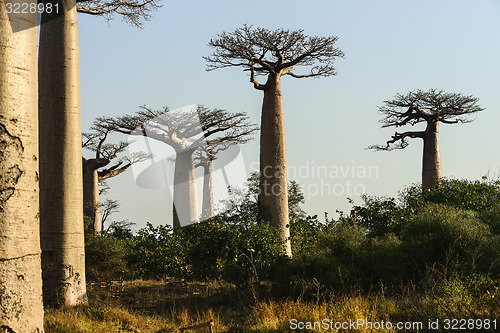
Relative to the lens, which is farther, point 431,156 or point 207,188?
point 207,188

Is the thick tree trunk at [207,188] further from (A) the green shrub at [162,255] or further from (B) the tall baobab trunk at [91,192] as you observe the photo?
(A) the green shrub at [162,255]

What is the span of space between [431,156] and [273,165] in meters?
9.83

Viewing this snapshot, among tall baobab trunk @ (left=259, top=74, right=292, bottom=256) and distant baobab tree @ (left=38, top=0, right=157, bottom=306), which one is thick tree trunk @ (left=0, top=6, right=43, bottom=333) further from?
tall baobab trunk @ (left=259, top=74, right=292, bottom=256)

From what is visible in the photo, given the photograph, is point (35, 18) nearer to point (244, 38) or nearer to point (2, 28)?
point (2, 28)

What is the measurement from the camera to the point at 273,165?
12.2 metres

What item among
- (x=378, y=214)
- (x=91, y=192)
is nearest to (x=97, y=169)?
(x=91, y=192)

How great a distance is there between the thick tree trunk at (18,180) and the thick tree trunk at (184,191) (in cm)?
1485

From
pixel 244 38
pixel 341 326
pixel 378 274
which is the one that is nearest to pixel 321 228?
pixel 378 274

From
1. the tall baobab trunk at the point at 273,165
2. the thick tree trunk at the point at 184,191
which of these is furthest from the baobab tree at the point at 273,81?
the thick tree trunk at the point at 184,191

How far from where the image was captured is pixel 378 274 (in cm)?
963

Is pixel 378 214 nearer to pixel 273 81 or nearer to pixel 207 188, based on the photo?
pixel 273 81

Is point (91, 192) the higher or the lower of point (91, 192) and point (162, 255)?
the higher

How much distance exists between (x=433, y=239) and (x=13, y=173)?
7.93 m

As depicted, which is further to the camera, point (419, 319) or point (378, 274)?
point (378, 274)
